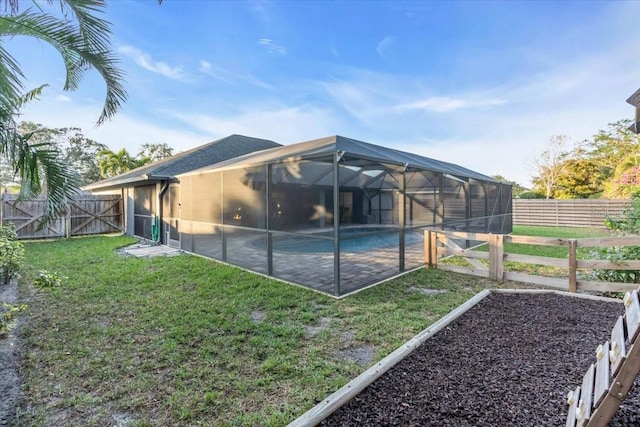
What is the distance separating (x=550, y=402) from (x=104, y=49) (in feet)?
17.9

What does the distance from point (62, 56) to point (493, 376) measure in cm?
539

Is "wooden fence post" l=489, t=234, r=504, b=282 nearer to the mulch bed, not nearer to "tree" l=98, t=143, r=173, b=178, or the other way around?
the mulch bed

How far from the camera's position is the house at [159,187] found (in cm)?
948

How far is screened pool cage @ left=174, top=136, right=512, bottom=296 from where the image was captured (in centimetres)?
505

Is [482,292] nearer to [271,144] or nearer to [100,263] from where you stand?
[100,263]

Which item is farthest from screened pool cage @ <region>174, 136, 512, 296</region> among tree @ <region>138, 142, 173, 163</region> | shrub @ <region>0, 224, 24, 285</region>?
tree @ <region>138, 142, 173, 163</region>

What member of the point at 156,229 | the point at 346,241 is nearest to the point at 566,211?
the point at 346,241

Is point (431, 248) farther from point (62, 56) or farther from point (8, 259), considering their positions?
point (8, 259)

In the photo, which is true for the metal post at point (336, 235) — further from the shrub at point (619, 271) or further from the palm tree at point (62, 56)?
the shrub at point (619, 271)

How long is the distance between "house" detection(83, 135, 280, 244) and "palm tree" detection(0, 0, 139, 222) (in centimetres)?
595

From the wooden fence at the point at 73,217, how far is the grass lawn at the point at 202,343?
7.06 meters

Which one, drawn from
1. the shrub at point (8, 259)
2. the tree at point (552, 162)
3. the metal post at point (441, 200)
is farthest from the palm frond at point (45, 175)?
the tree at point (552, 162)

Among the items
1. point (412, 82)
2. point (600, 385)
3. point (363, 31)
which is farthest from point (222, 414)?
point (412, 82)

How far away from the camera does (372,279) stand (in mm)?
5426
